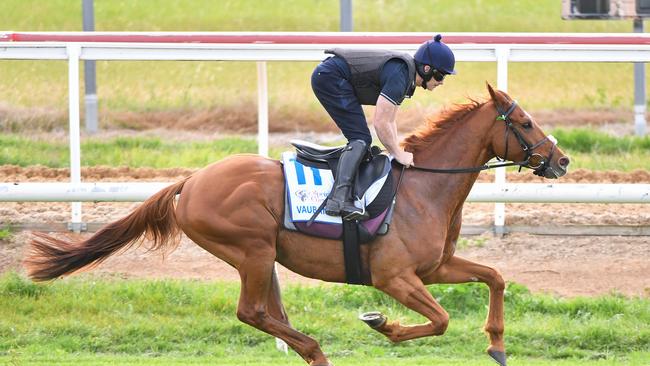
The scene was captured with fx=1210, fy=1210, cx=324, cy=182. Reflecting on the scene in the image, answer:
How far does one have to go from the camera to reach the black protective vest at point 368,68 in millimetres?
6809

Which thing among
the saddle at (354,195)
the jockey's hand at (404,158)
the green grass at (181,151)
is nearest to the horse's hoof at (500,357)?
the saddle at (354,195)

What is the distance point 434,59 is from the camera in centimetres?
680

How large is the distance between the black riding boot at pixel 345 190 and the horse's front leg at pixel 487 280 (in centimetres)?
67

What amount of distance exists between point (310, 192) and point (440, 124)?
36.3 inches

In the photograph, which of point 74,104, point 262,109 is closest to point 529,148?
point 262,109

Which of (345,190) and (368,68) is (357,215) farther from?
(368,68)

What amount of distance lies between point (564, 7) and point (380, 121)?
519cm

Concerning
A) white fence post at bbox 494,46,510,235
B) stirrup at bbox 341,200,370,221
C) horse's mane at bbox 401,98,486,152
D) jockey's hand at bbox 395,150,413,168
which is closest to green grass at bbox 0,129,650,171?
white fence post at bbox 494,46,510,235

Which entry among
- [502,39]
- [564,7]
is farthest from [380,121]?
[564,7]

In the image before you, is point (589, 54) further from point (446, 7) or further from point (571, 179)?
point (446, 7)

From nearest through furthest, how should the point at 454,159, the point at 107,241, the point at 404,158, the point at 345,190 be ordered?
1. the point at 345,190
2. the point at 404,158
3. the point at 454,159
4. the point at 107,241

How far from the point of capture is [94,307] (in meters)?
8.82

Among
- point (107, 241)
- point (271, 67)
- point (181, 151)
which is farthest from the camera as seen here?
point (271, 67)

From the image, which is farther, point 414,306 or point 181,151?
point 181,151
